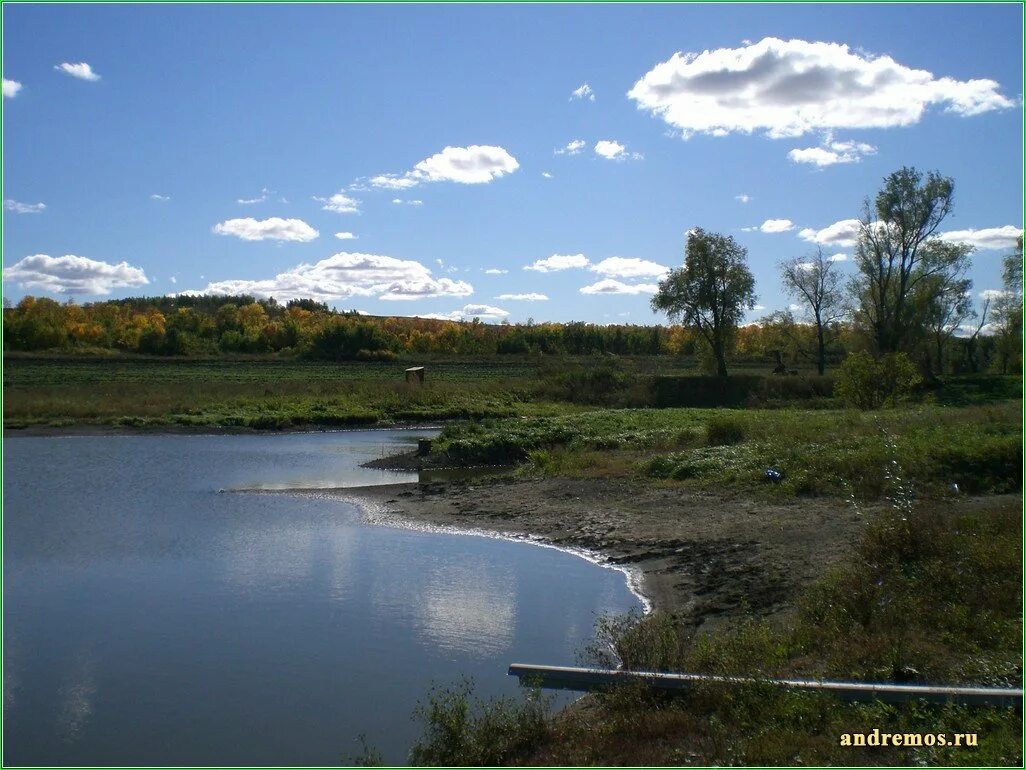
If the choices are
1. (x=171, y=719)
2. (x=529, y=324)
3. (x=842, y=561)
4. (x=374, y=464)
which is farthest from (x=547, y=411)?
(x=529, y=324)

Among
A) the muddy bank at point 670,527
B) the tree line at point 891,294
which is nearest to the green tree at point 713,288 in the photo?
the tree line at point 891,294

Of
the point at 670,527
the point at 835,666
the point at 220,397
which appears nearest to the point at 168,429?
the point at 220,397

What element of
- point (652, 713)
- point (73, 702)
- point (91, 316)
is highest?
point (91, 316)

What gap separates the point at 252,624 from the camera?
11664 millimetres

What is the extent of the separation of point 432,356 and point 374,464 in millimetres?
69651

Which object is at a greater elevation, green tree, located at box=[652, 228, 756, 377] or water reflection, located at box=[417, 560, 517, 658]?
green tree, located at box=[652, 228, 756, 377]

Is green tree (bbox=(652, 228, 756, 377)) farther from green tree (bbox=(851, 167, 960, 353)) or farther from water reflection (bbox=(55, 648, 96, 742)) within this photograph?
water reflection (bbox=(55, 648, 96, 742))

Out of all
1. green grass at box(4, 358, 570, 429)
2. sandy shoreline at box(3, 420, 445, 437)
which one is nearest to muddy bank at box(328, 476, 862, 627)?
sandy shoreline at box(3, 420, 445, 437)

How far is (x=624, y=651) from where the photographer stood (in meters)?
8.34

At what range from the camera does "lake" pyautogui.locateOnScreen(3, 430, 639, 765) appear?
27.8 feet

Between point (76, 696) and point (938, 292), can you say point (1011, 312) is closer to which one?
point (938, 292)

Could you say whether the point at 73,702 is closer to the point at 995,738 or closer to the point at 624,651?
the point at 624,651

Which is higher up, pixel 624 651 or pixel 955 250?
pixel 955 250

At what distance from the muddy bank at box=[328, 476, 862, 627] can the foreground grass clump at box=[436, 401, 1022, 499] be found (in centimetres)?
128
